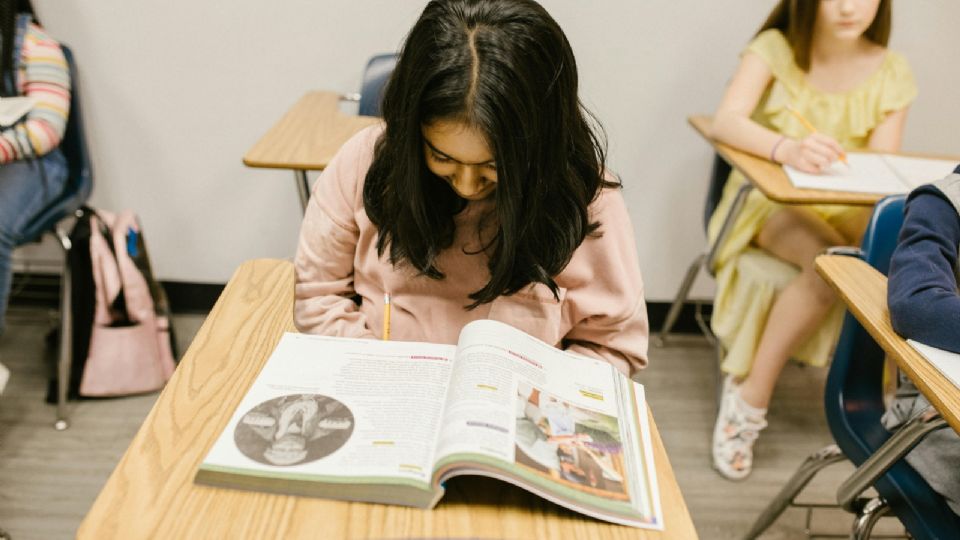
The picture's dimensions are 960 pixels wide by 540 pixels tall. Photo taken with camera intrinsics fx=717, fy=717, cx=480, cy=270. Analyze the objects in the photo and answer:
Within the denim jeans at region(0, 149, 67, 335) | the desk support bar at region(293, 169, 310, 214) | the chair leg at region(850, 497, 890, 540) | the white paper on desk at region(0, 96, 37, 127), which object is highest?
the white paper on desk at region(0, 96, 37, 127)

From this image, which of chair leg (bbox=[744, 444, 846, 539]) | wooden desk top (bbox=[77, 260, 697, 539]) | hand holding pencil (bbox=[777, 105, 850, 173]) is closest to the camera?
wooden desk top (bbox=[77, 260, 697, 539])

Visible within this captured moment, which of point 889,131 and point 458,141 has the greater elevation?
point 458,141

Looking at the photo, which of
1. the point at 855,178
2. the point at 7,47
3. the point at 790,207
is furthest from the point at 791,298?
the point at 7,47

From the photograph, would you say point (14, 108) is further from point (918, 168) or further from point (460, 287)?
point (918, 168)

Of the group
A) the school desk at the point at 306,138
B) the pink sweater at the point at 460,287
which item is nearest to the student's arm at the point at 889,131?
the pink sweater at the point at 460,287

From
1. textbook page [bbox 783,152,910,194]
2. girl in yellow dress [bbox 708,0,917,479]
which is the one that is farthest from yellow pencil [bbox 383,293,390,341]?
girl in yellow dress [bbox 708,0,917,479]

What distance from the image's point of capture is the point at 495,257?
0.94 meters

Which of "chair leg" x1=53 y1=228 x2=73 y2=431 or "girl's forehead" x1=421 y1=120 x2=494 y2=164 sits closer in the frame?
"girl's forehead" x1=421 y1=120 x2=494 y2=164

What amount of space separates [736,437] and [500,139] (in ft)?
4.25

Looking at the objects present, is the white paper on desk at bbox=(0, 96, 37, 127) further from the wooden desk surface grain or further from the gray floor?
the wooden desk surface grain

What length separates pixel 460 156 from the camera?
2.64 feet

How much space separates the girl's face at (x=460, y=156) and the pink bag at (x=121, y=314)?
4.10ft

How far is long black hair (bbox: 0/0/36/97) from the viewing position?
64.3 inches

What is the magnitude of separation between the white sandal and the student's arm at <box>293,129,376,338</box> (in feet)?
3.70
